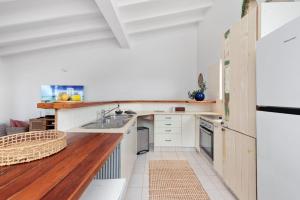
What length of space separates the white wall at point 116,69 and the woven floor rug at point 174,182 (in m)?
3.12

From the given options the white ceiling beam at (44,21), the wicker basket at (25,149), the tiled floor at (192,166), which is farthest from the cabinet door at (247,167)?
the white ceiling beam at (44,21)

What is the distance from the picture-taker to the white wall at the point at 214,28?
3.59 metres

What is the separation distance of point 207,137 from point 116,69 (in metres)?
3.91

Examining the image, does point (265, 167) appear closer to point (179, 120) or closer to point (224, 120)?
point (224, 120)

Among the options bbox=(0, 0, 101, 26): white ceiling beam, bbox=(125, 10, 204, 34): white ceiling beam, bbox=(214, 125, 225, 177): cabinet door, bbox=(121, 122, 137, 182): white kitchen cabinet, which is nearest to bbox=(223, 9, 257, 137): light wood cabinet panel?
bbox=(214, 125, 225, 177): cabinet door

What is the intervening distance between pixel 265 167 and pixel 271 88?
576 millimetres

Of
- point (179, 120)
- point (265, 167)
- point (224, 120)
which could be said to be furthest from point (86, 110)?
point (179, 120)

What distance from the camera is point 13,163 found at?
3.15 ft

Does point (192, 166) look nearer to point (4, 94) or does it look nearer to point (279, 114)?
point (279, 114)

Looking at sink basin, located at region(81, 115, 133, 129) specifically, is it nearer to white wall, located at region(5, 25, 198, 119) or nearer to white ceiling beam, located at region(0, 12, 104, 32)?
white ceiling beam, located at region(0, 12, 104, 32)

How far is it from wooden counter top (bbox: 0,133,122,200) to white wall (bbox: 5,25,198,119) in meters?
5.06

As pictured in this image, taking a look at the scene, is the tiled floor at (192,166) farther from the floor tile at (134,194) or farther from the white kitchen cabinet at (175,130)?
the white kitchen cabinet at (175,130)

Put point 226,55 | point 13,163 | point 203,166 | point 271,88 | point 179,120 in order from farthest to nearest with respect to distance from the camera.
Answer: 1. point 179,120
2. point 203,166
3. point 226,55
4. point 271,88
5. point 13,163

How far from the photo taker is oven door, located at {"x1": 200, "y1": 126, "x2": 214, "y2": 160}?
3.07 m
